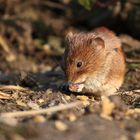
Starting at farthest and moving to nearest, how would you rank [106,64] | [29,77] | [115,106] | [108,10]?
[108,10] < [29,77] < [106,64] < [115,106]

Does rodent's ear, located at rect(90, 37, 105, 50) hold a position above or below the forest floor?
above

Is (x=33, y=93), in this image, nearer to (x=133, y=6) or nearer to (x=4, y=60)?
(x=4, y=60)

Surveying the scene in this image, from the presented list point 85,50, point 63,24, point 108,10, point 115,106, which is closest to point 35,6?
point 63,24

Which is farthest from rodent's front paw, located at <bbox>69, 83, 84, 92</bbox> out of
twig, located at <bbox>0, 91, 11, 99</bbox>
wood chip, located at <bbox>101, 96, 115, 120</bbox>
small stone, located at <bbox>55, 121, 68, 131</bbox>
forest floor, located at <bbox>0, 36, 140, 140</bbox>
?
small stone, located at <bbox>55, 121, 68, 131</bbox>

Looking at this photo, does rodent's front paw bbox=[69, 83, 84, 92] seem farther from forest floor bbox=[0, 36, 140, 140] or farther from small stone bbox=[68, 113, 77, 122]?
small stone bbox=[68, 113, 77, 122]

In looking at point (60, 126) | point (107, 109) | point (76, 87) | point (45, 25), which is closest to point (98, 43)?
point (76, 87)

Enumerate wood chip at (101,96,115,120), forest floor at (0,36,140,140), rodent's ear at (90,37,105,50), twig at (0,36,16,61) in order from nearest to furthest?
forest floor at (0,36,140,140), wood chip at (101,96,115,120), rodent's ear at (90,37,105,50), twig at (0,36,16,61)

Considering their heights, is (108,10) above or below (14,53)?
above
